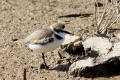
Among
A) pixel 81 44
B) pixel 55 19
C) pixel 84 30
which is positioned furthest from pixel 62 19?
pixel 81 44

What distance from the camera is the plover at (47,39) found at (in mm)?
6699

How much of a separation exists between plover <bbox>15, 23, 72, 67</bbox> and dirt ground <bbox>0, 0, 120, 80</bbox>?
58 centimetres

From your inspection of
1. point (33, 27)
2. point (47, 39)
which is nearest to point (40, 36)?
point (47, 39)

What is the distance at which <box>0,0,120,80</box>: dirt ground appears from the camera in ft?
22.9

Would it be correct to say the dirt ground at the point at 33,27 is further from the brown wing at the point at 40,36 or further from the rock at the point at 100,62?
the brown wing at the point at 40,36

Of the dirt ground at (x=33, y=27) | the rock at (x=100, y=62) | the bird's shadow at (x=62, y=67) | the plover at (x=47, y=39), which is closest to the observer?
the rock at (x=100, y=62)

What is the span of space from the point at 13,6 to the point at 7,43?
2496 millimetres

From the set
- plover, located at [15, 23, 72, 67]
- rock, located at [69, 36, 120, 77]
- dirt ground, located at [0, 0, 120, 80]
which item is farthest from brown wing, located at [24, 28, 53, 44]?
rock, located at [69, 36, 120, 77]

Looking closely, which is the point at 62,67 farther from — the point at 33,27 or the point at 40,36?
the point at 33,27

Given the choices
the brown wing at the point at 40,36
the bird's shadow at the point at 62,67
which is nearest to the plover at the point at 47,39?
the brown wing at the point at 40,36

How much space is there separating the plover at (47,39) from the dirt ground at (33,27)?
0.58 m

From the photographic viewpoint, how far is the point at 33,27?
30.4 feet

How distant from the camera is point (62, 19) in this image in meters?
9.73

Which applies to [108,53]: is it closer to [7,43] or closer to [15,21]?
[7,43]
